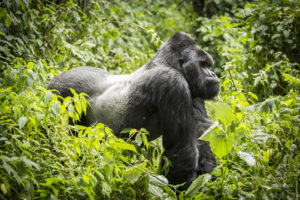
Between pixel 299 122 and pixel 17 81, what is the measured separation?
205 centimetres

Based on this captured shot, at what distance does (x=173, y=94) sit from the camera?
2.25 m

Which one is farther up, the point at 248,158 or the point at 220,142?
the point at 220,142

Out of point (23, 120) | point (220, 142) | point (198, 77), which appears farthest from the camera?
point (198, 77)

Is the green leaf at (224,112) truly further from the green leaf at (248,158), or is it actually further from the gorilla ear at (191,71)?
the gorilla ear at (191,71)

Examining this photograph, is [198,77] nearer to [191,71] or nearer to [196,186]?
[191,71]

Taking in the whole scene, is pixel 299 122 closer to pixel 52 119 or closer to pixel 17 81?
Result: pixel 52 119

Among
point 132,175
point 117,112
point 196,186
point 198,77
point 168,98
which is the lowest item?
point 196,186

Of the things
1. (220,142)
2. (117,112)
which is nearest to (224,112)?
(220,142)

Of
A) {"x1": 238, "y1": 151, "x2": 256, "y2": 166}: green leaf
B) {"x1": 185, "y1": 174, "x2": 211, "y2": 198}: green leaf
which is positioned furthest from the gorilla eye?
{"x1": 185, "y1": 174, "x2": 211, "y2": 198}: green leaf

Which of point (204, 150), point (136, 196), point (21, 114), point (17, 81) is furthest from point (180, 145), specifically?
point (17, 81)

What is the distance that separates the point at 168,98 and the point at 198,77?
380 millimetres

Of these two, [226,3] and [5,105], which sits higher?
[226,3]

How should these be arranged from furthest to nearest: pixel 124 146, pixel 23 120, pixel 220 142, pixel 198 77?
pixel 198 77
pixel 220 142
pixel 124 146
pixel 23 120

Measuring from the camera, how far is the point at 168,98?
2.26 meters
